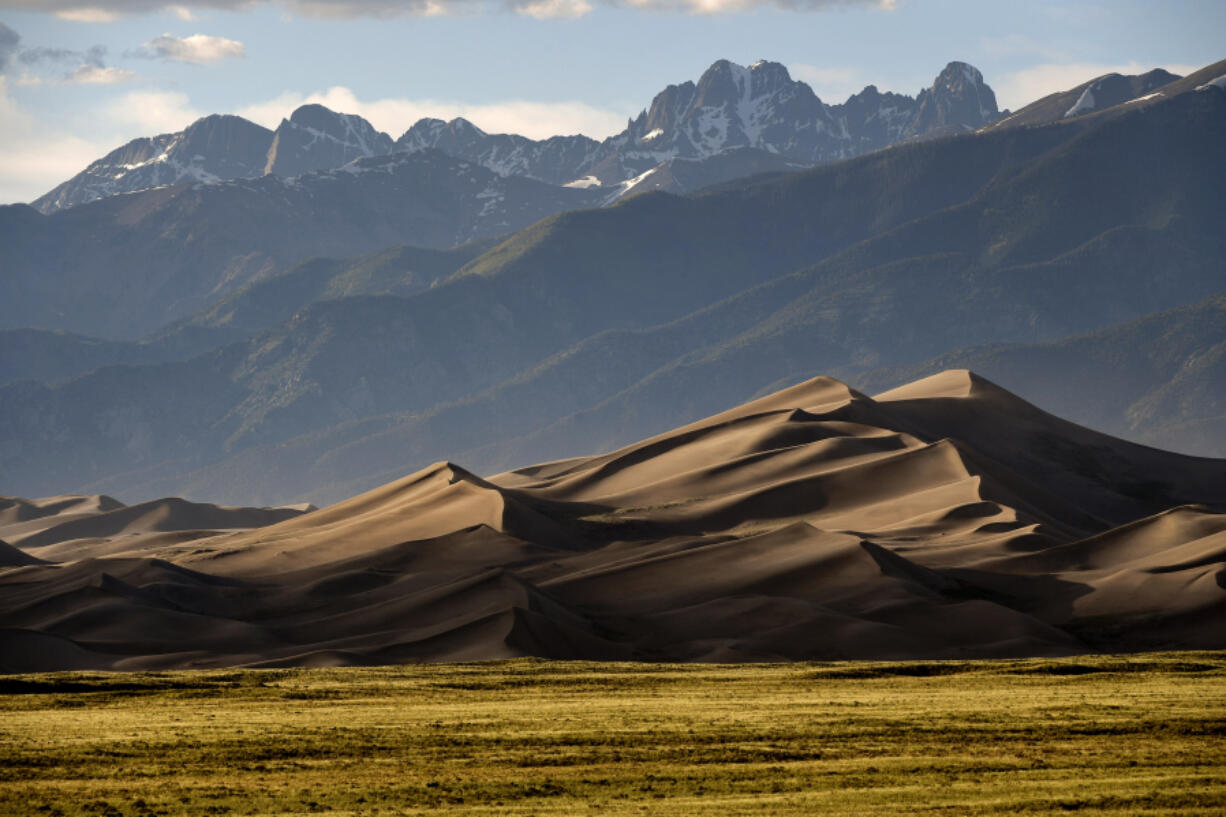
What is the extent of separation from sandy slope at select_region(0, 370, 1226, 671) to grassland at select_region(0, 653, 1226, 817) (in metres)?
27.4

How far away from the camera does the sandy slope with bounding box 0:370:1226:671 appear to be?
82500mm

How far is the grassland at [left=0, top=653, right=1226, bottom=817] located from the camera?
29.5 m

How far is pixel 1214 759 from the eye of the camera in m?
33.1

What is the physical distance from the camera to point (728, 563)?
9962 cm

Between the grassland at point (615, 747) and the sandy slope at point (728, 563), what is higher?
the grassland at point (615, 747)

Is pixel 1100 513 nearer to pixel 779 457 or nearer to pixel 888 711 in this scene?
pixel 779 457

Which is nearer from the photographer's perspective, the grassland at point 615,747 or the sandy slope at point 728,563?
the grassland at point 615,747

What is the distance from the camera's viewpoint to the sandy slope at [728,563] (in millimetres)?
82500

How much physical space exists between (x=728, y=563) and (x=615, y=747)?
64.1 metres

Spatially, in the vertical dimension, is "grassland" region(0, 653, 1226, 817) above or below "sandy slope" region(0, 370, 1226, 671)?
above

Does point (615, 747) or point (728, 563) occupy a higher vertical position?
point (615, 747)

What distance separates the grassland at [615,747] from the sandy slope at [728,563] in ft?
90.0

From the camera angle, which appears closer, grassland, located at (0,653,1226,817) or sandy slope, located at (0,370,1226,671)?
grassland, located at (0,653,1226,817)

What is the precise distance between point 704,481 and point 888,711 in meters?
94.7
